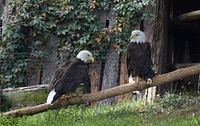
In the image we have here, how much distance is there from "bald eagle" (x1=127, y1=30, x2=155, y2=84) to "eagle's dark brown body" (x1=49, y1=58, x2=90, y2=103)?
2.63ft

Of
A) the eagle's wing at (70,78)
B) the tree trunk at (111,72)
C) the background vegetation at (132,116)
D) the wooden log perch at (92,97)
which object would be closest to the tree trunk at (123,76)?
the tree trunk at (111,72)

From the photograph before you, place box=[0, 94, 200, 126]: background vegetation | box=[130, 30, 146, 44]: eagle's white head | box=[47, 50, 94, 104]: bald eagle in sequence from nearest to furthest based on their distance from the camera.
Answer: box=[0, 94, 200, 126]: background vegetation → box=[47, 50, 94, 104]: bald eagle → box=[130, 30, 146, 44]: eagle's white head

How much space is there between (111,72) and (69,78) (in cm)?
350

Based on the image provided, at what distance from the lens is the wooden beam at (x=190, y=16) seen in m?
8.62

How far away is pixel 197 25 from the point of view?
9.74 metres

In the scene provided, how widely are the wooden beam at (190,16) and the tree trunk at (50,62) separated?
3.18m

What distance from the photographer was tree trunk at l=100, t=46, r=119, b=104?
9.82m

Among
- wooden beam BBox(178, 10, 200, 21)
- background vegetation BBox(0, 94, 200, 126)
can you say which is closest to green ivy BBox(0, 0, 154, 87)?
wooden beam BBox(178, 10, 200, 21)

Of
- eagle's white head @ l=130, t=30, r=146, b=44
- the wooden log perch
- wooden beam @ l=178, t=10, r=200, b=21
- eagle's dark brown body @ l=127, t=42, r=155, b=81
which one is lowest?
the wooden log perch

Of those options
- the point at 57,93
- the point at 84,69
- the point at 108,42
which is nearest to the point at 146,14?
the point at 108,42

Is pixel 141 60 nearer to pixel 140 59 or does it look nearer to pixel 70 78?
pixel 140 59

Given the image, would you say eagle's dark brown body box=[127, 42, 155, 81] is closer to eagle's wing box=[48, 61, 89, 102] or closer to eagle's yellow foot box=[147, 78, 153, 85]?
eagle's yellow foot box=[147, 78, 153, 85]

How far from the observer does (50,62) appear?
1025 cm

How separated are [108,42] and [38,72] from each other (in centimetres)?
187
